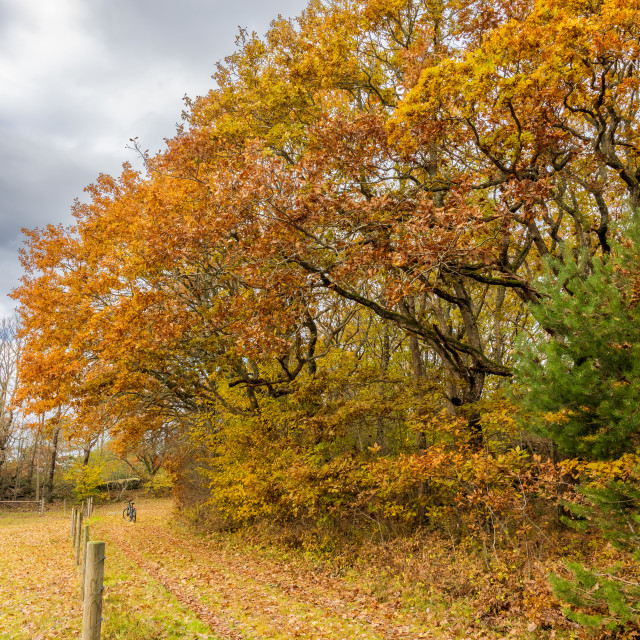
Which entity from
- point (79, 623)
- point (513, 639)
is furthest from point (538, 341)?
point (79, 623)

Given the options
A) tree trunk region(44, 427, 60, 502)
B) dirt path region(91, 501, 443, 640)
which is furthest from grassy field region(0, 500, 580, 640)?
tree trunk region(44, 427, 60, 502)

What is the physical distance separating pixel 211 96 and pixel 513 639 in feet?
44.6

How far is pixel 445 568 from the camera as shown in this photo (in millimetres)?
8148

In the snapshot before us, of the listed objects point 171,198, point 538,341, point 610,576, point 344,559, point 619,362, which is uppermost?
point 171,198

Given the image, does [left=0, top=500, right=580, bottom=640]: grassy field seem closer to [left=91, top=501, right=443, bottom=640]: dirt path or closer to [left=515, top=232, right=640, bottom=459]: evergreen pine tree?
[left=91, top=501, right=443, bottom=640]: dirt path

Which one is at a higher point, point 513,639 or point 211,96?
point 211,96

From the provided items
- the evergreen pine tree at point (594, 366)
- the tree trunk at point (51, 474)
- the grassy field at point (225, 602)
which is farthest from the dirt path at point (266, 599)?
the tree trunk at point (51, 474)

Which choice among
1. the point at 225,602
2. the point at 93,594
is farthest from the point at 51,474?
the point at 93,594

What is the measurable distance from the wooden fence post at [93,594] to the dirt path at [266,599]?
3009 mm

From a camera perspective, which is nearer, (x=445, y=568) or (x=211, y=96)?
(x=445, y=568)

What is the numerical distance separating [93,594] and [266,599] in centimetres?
507

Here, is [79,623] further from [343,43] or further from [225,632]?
[343,43]

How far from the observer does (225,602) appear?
25.2ft

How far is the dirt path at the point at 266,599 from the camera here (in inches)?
250
